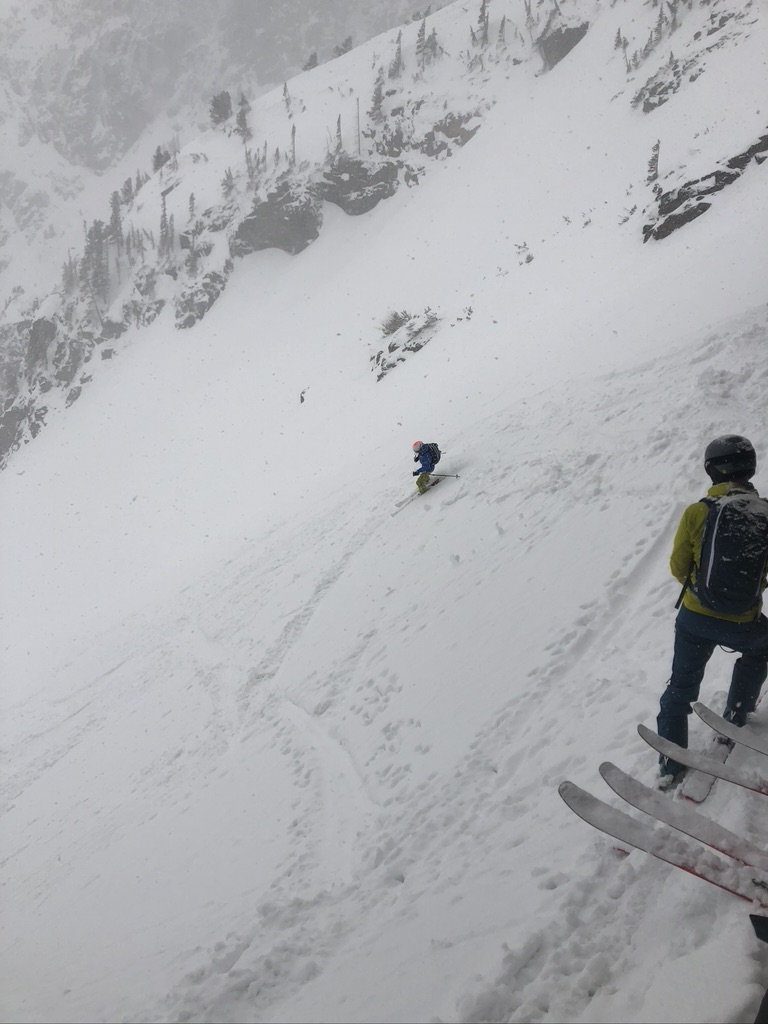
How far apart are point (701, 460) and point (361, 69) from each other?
73.4 m

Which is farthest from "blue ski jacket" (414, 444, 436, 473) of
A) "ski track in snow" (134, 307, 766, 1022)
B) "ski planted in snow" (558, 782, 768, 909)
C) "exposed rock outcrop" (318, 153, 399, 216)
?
"exposed rock outcrop" (318, 153, 399, 216)

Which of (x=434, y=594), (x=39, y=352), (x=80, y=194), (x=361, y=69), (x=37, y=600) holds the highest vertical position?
(x=80, y=194)

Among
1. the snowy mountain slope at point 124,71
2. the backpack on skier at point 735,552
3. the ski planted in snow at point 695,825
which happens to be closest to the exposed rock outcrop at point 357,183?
the backpack on skier at point 735,552

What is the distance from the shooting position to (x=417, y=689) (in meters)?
7.41

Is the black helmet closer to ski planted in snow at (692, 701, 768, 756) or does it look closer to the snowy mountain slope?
ski planted in snow at (692, 701, 768, 756)

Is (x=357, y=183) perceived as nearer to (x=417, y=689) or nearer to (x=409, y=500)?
(x=409, y=500)

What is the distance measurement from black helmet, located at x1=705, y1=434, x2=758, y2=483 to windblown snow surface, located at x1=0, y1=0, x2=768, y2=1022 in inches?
75.7

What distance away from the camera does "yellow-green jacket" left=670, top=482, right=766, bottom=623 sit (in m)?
3.81

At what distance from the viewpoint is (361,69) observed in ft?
207

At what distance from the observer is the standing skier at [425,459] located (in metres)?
13.0

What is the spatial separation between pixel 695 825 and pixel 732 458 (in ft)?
7.52

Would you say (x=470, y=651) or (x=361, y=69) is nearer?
(x=470, y=651)

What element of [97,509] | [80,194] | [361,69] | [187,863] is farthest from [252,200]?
[80,194]

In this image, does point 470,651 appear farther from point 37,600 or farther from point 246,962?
point 37,600
